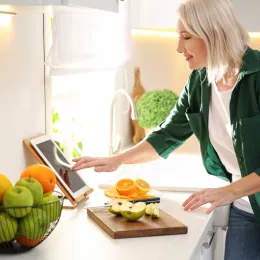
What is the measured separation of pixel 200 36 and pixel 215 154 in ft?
1.53

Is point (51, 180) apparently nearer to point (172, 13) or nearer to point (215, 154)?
point (215, 154)

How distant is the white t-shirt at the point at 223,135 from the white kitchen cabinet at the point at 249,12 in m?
0.94

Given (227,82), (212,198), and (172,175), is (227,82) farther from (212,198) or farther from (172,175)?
(172,175)

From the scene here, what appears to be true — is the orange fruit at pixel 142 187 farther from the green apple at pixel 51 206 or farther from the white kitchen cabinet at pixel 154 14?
the white kitchen cabinet at pixel 154 14

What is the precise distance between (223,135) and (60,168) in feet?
1.95

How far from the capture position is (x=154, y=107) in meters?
3.52

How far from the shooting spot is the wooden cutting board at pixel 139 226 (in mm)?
1968

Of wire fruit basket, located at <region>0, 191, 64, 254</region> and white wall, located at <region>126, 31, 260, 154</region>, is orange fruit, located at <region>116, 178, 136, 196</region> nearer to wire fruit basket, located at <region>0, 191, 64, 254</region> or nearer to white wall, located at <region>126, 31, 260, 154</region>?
wire fruit basket, located at <region>0, 191, 64, 254</region>

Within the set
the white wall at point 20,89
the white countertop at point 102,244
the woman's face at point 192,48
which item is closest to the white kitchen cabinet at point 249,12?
the woman's face at point 192,48

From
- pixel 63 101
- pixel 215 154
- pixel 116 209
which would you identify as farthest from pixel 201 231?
pixel 63 101

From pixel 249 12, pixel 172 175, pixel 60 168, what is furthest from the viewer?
pixel 249 12

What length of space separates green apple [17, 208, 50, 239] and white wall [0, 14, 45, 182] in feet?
1.66

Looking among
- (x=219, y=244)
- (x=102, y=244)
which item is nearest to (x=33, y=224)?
(x=102, y=244)

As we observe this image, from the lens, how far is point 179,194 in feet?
8.43
